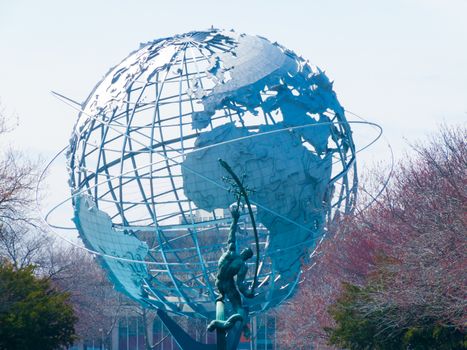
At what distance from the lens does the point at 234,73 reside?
21.1 meters

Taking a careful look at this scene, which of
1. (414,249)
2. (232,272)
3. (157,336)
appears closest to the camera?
(232,272)

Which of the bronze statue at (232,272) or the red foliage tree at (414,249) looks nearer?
the bronze statue at (232,272)

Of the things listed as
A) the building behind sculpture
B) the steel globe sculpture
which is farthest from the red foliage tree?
the building behind sculpture

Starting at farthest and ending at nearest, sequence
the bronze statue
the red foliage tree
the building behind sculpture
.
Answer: the building behind sculpture → the red foliage tree → the bronze statue

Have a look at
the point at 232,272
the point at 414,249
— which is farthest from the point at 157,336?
the point at 232,272

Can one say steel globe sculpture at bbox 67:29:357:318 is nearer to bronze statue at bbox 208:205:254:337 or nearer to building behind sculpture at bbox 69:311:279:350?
bronze statue at bbox 208:205:254:337

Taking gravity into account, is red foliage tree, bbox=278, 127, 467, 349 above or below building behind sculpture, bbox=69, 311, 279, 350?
below

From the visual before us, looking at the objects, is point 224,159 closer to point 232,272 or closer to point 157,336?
point 232,272

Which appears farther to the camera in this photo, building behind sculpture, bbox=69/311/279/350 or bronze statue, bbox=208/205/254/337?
building behind sculpture, bbox=69/311/279/350

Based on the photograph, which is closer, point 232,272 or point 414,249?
point 232,272

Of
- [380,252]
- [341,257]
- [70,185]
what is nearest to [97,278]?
[341,257]

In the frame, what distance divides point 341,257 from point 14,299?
1139 centimetres

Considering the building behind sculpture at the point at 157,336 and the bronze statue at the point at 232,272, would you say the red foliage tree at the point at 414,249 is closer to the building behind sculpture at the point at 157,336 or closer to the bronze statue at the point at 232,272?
the bronze statue at the point at 232,272

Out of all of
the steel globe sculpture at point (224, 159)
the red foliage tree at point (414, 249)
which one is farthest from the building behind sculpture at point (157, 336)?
the steel globe sculpture at point (224, 159)
